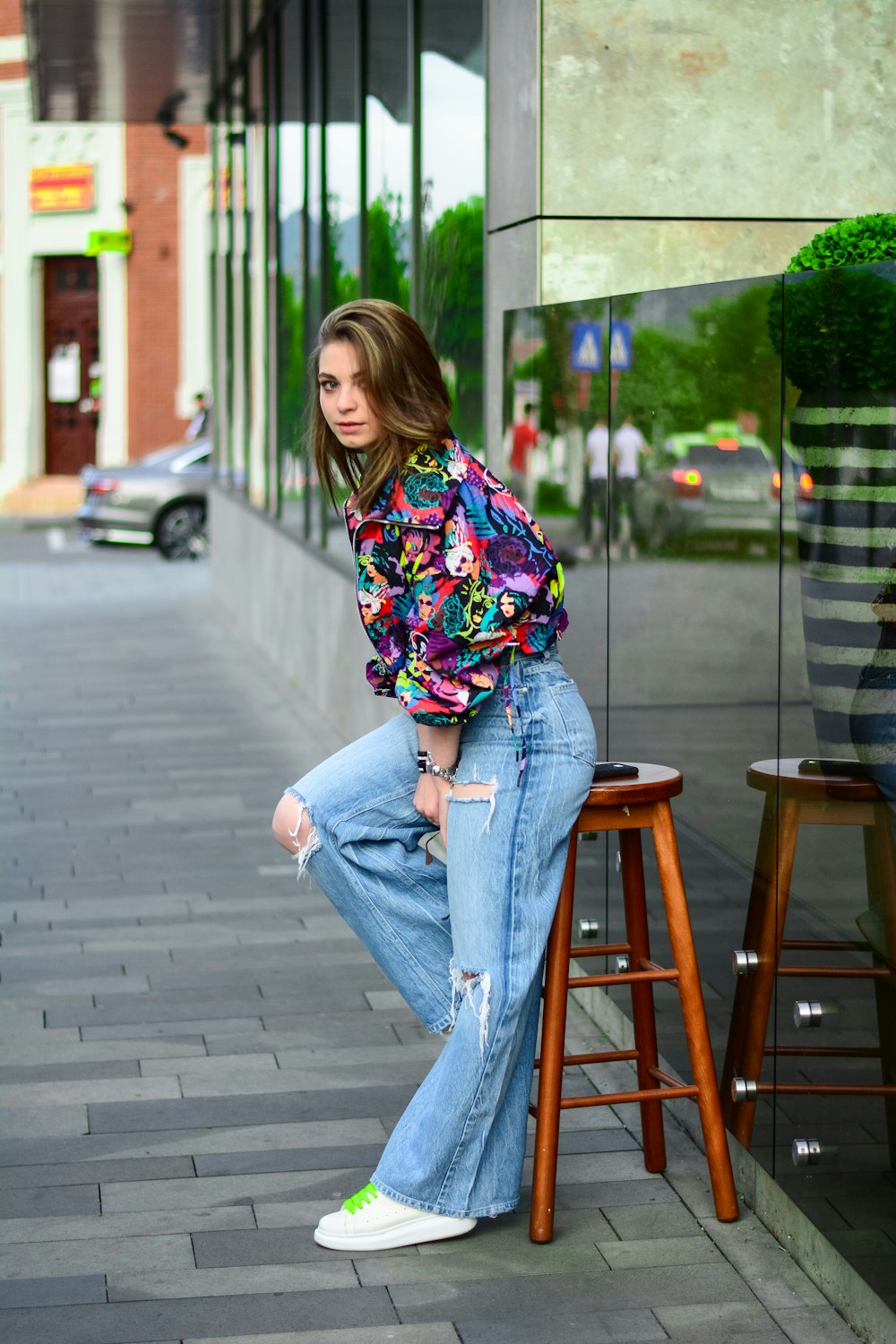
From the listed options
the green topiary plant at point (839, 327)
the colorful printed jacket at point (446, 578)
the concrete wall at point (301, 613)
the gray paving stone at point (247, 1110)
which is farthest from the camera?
the concrete wall at point (301, 613)

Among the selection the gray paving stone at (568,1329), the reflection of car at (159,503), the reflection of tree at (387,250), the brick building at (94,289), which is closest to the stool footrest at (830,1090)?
the gray paving stone at (568,1329)

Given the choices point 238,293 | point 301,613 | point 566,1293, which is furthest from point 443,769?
point 238,293

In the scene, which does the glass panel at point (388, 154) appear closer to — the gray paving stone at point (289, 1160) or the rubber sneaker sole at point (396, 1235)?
the gray paving stone at point (289, 1160)

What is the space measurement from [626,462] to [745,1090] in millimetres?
1577

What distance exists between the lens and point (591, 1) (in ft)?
17.2

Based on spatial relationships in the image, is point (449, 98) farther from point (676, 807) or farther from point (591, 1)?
point (676, 807)

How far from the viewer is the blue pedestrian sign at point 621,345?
14.7 feet

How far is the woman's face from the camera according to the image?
11.4 feet

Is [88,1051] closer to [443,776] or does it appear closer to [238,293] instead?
[443,776]

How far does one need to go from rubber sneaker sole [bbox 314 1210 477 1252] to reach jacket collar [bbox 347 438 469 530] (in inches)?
52.8

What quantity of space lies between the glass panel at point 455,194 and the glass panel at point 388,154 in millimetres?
422

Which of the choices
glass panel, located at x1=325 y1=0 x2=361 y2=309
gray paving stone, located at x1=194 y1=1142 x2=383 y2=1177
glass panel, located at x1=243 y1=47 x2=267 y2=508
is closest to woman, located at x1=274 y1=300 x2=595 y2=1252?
gray paving stone, located at x1=194 y1=1142 x2=383 y2=1177

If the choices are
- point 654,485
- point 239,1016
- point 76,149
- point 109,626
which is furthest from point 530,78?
point 76,149

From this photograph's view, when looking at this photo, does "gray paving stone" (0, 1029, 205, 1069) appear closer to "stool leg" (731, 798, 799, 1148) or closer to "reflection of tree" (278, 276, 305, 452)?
"stool leg" (731, 798, 799, 1148)
